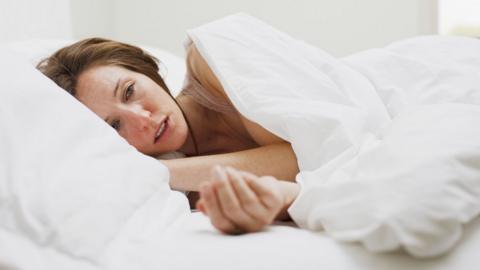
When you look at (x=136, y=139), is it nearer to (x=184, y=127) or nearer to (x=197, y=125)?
(x=184, y=127)

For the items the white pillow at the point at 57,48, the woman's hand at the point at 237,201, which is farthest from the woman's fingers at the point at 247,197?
the white pillow at the point at 57,48

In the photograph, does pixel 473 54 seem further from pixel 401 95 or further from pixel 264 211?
pixel 264 211

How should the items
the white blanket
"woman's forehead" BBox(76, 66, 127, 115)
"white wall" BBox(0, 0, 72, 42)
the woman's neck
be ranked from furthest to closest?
1. "white wall" BBox(0, 0, 72, 42)
2. the woman's neck
3. "woman's forehead" BBox(76, 66, 127, 115)
4. the white blanket

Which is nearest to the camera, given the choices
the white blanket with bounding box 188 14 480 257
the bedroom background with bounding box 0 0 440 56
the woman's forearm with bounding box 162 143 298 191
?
the white blanket with bounding box 188 14 480 257

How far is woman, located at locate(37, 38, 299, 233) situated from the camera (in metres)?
0.96

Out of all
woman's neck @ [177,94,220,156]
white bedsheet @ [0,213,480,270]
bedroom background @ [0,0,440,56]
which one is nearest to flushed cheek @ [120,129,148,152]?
woman's neck @ [177,94,220,156]

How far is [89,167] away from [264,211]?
0.20m

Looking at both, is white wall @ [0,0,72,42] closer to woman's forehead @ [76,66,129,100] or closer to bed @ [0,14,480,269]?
woman's forehead @ [76,66,129,100]

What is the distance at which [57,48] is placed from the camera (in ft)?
4.39

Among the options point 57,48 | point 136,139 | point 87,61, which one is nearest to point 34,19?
point 57,48

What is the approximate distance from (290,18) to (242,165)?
156 cm

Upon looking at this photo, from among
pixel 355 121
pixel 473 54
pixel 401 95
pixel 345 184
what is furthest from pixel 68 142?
pixel 473 54

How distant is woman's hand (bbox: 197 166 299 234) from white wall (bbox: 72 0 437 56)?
178 centimetres

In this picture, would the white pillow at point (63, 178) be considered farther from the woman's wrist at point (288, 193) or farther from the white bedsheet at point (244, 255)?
the woman's wrist at point (288, 193)
